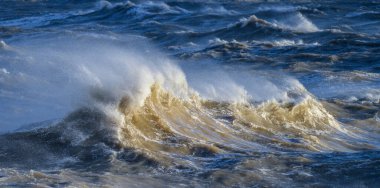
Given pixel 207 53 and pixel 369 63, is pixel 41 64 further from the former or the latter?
pixel 369 63

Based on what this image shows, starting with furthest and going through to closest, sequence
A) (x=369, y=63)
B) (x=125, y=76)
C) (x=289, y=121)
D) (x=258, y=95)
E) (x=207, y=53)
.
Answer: (x=207, y=53), (x=369, y=63), (x=258, y=95), (x=289, y=121), (x=125, y=76)

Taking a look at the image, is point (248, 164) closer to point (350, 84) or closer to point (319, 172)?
point (319, 172)

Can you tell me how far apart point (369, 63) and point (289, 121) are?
32.0 feet

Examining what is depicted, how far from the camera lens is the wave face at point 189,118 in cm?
886

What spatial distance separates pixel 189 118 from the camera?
11.5 metres

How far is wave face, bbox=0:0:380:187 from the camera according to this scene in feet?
29.1

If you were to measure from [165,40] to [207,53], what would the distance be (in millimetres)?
3374

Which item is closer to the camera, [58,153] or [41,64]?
[58,153]

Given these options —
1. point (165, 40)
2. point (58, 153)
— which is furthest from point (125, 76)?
point (165, 40)

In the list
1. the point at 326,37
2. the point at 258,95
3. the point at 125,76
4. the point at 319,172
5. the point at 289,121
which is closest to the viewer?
the point at 319,172

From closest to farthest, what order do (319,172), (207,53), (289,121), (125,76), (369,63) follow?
(319,172)
(125,76)
(289,121)
(369,63)
(207,53)

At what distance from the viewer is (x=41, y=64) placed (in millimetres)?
18234

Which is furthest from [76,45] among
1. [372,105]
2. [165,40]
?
[372,105]

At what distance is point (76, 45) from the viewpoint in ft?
80.0
